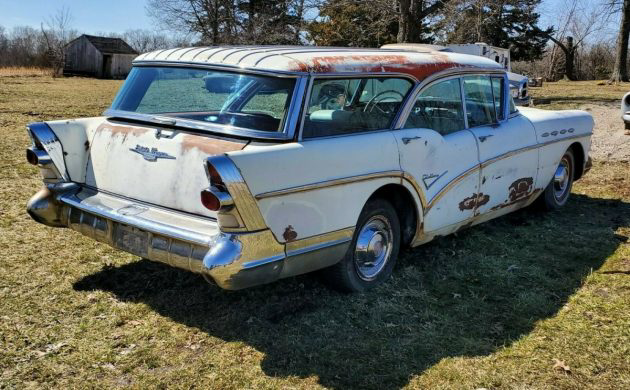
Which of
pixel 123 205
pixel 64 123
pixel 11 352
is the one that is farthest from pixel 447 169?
pixel 11 352

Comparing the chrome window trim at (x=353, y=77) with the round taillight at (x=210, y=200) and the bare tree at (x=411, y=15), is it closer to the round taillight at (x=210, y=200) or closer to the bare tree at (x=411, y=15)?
the round taillight at (x=210, y=200)

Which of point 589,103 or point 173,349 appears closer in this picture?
point 173,349

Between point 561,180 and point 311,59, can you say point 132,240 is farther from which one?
point 561,180

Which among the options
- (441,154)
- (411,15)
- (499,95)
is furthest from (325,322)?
(411,15)

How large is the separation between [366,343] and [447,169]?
1629 mm

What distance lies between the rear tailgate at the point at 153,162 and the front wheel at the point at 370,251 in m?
1.01

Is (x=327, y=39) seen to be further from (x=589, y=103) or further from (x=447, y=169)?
(x=447, y=169)

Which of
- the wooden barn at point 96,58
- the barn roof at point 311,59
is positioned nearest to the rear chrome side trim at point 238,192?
Answer: the barn roof at point 311,59

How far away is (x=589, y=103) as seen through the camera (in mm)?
15852

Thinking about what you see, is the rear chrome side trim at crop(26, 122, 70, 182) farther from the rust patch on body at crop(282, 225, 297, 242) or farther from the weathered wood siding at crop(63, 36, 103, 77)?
the weathered wood siding at crop(63, 36, 103, 77)

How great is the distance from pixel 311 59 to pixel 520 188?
264cm

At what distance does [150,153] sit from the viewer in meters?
3.79

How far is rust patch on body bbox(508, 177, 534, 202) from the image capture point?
5.47m

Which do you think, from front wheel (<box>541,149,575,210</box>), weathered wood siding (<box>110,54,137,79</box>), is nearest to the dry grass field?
front wheel (<box>541,149,575,210</box>)
